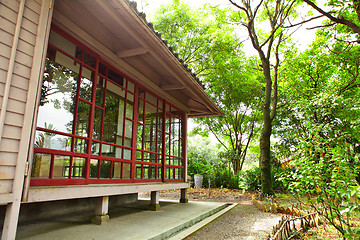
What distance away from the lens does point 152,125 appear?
17.5 ft

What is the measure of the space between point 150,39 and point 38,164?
7.30ft

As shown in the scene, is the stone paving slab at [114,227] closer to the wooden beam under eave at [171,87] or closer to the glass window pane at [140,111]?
the glass window pane at [140,111]

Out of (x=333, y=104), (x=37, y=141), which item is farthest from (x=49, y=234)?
(x=333, y=104)

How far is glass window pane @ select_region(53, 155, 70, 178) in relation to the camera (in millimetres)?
3000

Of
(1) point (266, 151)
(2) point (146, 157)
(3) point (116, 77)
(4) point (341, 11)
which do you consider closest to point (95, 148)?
(3) point (116, 77)

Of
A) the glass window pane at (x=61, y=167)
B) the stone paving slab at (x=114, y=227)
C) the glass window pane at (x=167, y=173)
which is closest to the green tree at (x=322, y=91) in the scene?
the glass window pane at (x=167, y=173)

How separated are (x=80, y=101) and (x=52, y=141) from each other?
703mm

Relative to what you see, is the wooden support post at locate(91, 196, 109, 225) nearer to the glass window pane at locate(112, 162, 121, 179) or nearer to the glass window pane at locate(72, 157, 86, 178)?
the glass window pane at locate(112, 162, 121, 179)

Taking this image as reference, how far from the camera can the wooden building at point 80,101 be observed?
2.22 meters

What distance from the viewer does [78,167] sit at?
3297mm

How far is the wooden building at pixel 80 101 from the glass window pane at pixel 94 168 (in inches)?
0.6

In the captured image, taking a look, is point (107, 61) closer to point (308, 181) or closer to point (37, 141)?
point (37, 141)

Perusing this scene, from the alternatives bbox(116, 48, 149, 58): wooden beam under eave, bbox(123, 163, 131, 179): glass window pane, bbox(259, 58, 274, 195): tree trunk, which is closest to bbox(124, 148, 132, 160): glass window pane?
bbox(123, 163, 131, 179): glass window pane

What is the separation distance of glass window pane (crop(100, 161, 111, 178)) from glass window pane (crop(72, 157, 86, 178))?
37 centimetres
